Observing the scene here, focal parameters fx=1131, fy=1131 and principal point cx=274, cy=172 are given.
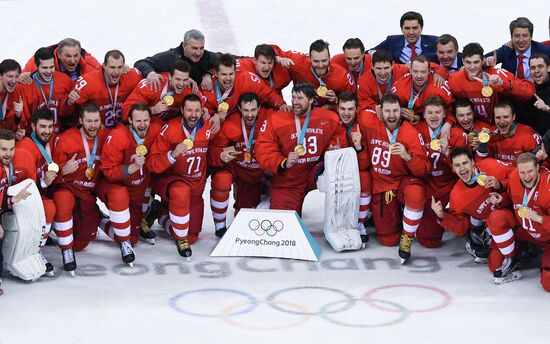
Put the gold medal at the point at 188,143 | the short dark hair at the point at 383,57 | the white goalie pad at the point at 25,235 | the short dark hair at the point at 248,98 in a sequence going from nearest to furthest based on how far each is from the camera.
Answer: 1. the white goalie pad at the point at 25,235
2. the gold medal at the point at 188,143
3. the short dark hair at the point at 248,98
4. the short dark hair at the point at 383,57

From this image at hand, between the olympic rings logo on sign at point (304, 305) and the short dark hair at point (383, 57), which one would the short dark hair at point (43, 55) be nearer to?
the olympic rings logo on sign at point (304, 305)

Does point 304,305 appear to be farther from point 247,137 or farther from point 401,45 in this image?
point 401,45

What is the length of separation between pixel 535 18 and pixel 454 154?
4739 millimetres

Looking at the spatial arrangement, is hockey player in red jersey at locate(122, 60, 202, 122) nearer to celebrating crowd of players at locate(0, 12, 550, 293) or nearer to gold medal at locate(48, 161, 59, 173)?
celebrating crowd of players at locate(0, 12, 550, 293)

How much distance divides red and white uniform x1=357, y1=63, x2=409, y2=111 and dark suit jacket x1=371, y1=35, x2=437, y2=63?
1.43ft

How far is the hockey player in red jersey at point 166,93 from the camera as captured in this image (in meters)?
6.90

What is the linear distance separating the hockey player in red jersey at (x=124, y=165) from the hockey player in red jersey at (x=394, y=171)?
135 centimetres

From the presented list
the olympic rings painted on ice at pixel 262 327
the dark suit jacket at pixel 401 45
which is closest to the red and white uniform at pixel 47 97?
the olympic rings painted on ice at pixel 262 327

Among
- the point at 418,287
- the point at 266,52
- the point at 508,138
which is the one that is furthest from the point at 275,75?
the point at 418,287

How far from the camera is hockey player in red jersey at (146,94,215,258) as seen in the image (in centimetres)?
680

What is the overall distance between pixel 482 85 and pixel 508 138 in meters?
0.37

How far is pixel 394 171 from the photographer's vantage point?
22.9ft

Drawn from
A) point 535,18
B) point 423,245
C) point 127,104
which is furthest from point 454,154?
point 535,18

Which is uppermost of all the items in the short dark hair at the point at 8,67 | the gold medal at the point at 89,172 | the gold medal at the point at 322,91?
the short dark hair at the point at 8,67
